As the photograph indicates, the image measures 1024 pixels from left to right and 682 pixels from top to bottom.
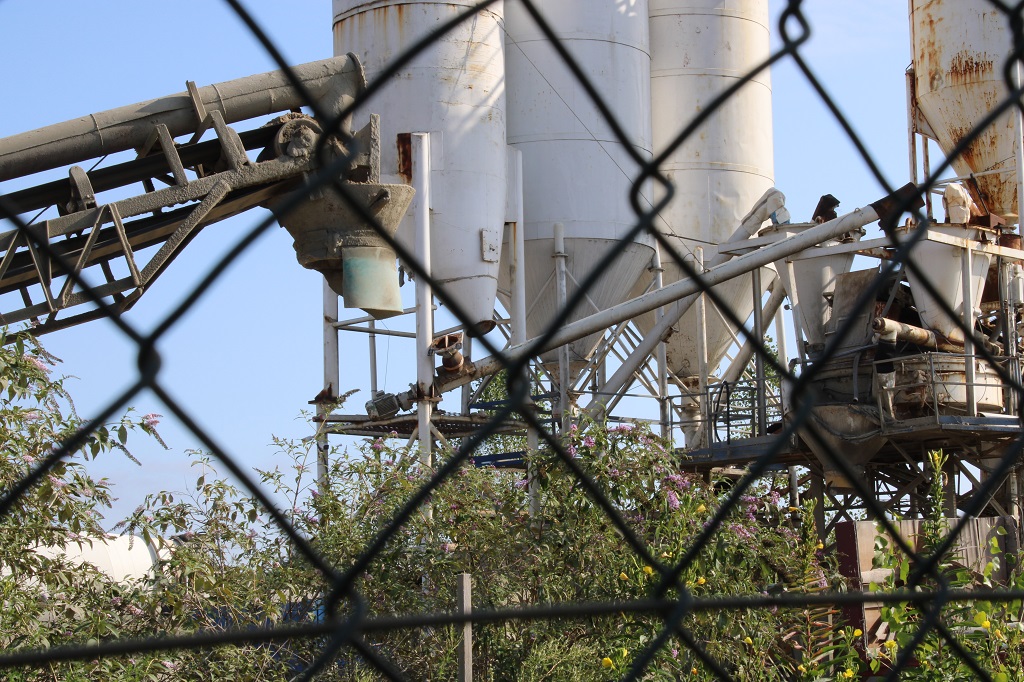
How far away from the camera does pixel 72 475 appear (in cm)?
553

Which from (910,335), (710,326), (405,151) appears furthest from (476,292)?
(710,326)

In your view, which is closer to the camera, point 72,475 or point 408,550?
point 72,475

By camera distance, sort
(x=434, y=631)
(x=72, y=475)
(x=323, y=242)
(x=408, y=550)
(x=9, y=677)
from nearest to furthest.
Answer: (x=9, y=677), (x=72, y=475), (x=434, y=631), (x=408, y=550), (x=323, y=242)

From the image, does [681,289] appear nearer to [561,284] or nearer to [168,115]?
[561,284]

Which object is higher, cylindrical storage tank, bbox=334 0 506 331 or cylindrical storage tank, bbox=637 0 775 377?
cylindrical storage tank, bbox=637 0 775 377

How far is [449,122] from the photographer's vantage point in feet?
48.0

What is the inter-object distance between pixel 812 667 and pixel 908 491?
11336 mm

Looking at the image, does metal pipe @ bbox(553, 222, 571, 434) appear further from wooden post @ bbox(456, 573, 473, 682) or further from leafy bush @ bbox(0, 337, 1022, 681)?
wooden post @ bbox(456, 573, 473, 682)

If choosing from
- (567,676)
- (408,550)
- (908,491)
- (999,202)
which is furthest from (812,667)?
(999,202)

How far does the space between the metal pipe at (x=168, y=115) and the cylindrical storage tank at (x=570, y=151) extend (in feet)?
27.7

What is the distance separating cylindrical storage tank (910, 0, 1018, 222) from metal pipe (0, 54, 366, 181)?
10.9 m

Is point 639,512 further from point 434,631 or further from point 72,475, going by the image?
point 72,475

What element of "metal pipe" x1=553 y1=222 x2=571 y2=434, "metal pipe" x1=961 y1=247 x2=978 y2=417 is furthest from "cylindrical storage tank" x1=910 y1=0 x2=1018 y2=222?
"metal pipe" x1=553 y1=222 x2=571 y2=434

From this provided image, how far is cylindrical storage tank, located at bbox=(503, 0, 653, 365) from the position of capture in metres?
17.5
